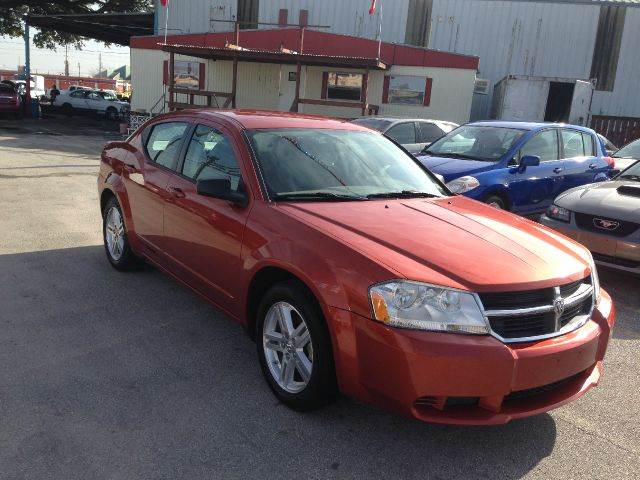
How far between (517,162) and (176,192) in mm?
5098

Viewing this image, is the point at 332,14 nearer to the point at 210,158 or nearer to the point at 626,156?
the point at 626,156

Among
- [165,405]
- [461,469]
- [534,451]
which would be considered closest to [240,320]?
[165,405]

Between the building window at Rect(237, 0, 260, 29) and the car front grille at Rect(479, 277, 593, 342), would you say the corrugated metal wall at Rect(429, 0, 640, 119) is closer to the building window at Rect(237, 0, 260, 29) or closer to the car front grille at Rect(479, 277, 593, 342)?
the building window at Rect(237, 0, 260, 29)

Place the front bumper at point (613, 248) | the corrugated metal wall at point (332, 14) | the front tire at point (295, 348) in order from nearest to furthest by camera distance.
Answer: the front tire at point (295, 348) < the front bumper at point (613, 248) < the corrugated metal wall at point (332, 14)

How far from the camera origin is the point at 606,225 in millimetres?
5656

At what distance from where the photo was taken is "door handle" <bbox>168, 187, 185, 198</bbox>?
4117 millimetres

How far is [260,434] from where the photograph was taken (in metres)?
2.92

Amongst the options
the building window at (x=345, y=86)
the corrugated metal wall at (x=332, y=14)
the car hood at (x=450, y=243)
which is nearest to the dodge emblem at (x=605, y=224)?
the car hood at (x=450, y=243)

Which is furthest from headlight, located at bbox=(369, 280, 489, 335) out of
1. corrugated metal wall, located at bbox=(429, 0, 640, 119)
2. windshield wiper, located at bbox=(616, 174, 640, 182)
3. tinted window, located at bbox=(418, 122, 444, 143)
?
corrugated metal wall, located at bbox=(429, 0, 640, 119)

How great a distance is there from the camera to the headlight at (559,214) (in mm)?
5992

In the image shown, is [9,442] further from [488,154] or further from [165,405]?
[488,154]

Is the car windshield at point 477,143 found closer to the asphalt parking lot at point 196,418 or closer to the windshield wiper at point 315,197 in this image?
the asphalt parking lot at point 196,418

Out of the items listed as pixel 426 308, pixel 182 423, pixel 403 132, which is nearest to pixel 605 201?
pixel 426 308

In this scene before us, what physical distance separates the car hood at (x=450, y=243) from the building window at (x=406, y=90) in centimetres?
1677
